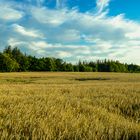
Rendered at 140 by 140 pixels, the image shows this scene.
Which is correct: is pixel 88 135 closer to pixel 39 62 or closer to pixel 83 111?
pixel 83 111

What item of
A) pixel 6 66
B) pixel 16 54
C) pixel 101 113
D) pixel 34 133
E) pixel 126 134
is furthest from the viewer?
pixel 16 54

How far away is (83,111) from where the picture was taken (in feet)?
32.7

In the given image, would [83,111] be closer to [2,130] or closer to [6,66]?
[2,130]

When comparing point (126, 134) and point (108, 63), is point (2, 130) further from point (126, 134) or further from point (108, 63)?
point (108, 63)

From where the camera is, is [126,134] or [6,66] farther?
[6,66]

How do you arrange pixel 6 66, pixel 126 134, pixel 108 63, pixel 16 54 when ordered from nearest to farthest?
pixel 126 134
pixel 6 66
pixel 16 54
pixel 108 63

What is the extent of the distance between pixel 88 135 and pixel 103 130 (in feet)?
2.16

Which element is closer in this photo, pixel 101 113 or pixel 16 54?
pixel 101 113

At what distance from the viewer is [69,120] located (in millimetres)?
8062

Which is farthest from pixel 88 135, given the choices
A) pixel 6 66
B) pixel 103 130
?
pixel 6 66

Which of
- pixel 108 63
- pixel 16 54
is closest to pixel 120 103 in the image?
pixel 16 54

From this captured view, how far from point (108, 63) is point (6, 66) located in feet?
188

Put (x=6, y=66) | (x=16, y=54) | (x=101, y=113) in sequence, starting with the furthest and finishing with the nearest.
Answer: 1. (x=16, y=54)
2. (x=6, y=66)
3. (x=101, y=113)

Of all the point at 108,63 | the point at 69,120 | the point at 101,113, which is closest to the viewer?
the point at 69,120
